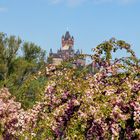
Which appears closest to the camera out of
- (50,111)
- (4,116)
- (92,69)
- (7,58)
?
(50,111)

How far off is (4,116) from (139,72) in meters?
7.54

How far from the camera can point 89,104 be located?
972 centimetres

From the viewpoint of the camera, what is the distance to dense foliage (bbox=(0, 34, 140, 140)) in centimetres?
970

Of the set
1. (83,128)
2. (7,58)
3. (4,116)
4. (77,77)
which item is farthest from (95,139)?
(7,58)

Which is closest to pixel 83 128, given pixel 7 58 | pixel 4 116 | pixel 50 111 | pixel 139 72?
pixel 50 111

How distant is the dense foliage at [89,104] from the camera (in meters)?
9.70

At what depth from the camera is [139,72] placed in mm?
10680

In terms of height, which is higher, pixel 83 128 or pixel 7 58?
pixel 7 58

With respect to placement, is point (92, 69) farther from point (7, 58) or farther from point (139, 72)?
point (7, 58)

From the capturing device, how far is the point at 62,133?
10.3 metres

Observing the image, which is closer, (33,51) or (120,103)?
(120,103)

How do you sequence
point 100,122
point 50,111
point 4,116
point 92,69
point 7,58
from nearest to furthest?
point 100,122, point 50,111, point 92,69, point 4,116, point 7,58

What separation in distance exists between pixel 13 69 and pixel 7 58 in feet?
4.50

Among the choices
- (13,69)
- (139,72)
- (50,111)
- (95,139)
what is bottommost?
(95,139)
